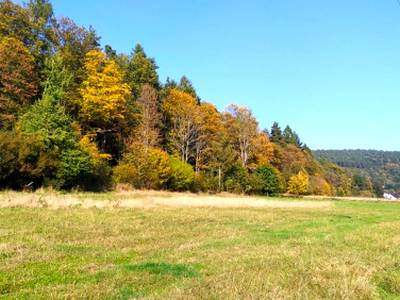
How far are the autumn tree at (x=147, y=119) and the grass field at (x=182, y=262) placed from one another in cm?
3138

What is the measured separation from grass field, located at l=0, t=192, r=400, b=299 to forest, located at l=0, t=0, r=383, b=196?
60.1 feet

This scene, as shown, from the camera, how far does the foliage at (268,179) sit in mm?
65938

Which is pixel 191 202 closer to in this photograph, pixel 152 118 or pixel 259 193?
pixel 152 118

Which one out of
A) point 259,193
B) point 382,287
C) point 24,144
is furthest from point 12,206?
point 259,193

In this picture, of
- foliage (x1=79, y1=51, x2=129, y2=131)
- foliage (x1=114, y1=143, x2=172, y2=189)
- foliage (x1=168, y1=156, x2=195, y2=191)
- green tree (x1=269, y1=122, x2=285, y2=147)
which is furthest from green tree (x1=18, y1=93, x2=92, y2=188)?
green tree (x1=269, y1=122, x2=285, y2=147)

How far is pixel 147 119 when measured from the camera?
45.2 metres

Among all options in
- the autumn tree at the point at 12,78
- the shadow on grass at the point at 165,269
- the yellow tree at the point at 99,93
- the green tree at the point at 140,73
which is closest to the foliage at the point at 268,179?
the green tree at the point at 140,73

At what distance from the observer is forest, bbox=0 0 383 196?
98.0 ft

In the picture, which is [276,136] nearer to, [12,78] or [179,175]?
[179,175]

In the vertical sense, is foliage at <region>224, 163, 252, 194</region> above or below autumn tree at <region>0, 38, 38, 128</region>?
below

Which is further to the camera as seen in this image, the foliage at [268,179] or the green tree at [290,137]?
the green tree at [290,137]

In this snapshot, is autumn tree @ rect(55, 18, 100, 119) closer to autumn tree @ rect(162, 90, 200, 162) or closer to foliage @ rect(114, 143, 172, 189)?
foliage @ rect(114, 143, 172, 189)

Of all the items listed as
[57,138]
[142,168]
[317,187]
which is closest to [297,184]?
[317,187]

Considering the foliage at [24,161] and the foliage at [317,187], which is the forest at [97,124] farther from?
the foliage at [317,187]
